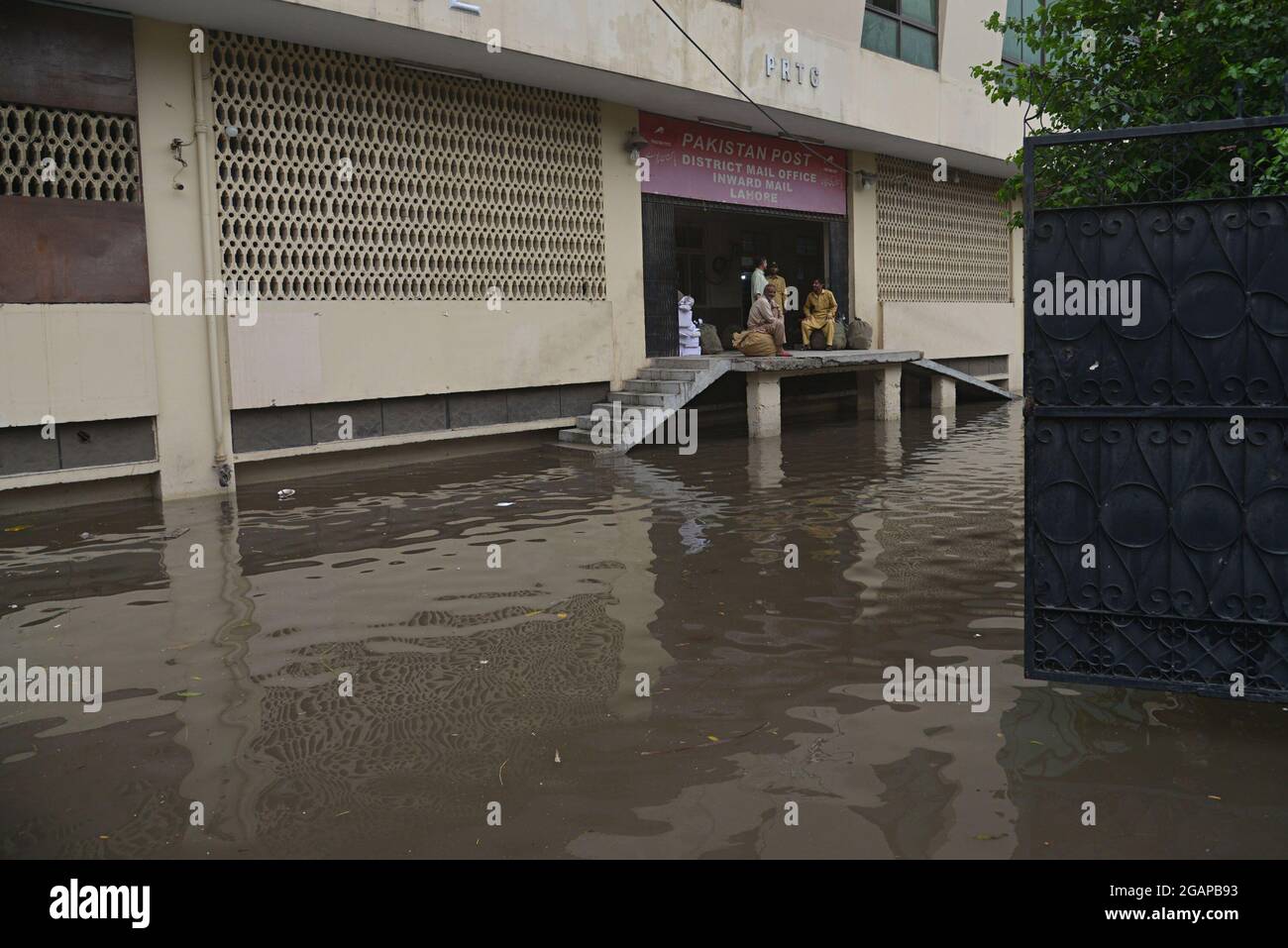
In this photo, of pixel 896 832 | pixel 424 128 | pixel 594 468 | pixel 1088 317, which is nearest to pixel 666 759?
pixel 896 832

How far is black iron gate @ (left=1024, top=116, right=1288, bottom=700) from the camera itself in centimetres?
394

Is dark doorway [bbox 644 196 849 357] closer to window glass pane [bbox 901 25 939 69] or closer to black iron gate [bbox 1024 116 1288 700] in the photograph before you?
window glass pane [bbox 901 25 939 69]

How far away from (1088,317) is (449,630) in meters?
3.44

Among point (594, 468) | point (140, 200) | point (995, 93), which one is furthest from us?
point (594, 468)

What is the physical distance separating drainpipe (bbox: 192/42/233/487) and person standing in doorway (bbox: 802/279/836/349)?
33.0 feet

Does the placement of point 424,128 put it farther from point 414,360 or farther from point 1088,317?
point 1088,317

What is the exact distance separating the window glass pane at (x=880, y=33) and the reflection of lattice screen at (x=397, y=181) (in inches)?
215

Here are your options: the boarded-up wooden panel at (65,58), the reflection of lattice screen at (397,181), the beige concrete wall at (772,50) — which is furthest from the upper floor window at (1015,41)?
the boarded-up wooden panel at (65,58)

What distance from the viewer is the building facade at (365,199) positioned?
9945 mm

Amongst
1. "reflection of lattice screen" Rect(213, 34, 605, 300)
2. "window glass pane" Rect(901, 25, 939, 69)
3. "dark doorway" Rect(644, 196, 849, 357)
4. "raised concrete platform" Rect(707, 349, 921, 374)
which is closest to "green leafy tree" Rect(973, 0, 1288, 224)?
"reflection of lattice screen" Rect(213, 34, 605, 300)

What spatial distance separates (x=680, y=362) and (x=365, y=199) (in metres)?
4.89
